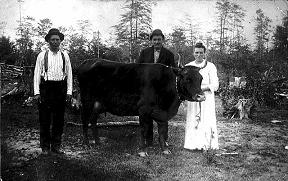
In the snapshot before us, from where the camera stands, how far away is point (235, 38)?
64.1 feet

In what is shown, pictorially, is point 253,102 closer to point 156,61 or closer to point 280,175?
point 156,61

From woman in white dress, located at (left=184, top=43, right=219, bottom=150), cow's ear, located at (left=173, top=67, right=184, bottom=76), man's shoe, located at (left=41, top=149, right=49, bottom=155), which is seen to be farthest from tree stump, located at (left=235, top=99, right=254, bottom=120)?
man's shoe, located at (left=41, top=149, right=49, bottom=155)

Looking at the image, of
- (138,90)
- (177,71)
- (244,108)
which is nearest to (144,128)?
(138,90)

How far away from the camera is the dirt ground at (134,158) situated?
4617 millimetres

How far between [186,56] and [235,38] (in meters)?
6.81

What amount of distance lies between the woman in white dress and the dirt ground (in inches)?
10.8

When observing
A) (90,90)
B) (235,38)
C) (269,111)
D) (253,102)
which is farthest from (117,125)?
(235,38)

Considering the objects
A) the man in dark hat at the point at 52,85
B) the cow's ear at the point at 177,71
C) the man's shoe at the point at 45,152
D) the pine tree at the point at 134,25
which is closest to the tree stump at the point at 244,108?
the pine tree at the point at 134,25

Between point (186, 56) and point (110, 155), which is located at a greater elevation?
point (186, 56)

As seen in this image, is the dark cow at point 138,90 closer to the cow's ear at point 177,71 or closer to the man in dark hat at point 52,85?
the cow's ear at point 177,71

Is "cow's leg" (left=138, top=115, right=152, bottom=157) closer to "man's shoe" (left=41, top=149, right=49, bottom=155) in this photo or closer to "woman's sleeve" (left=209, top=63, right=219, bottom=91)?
"woman's sleeve" (left=209, top=63, right=219, bottom=91)

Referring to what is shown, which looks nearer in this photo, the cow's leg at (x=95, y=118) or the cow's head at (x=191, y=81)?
the cow's head at (x=191, y=81)

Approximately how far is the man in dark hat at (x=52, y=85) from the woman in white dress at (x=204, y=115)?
2.55 m

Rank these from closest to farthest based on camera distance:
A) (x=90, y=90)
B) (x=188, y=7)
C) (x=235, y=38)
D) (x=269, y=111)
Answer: (x=90, y=90) → (x=188, y=7) → (x=269, y=111) → (x=235, y=38)
